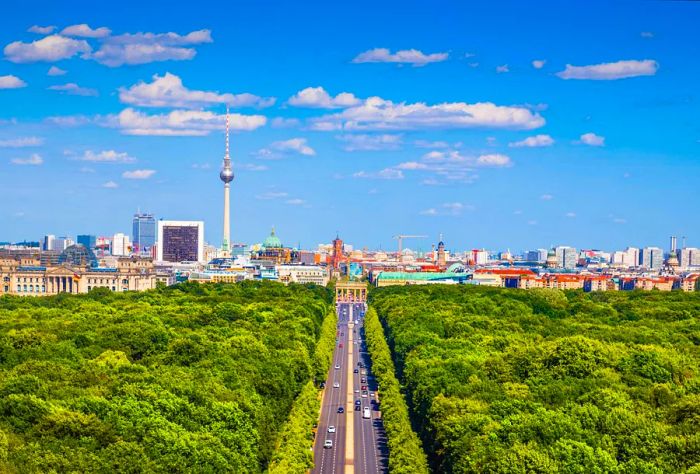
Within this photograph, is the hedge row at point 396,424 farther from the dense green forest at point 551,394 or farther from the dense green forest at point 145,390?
the dense green forest at point 145,390

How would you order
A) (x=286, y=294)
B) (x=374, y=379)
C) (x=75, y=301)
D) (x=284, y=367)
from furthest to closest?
(x=286, y=294)
(x=75, y=301)
(x=374, y=379)
(x=284, y=367)

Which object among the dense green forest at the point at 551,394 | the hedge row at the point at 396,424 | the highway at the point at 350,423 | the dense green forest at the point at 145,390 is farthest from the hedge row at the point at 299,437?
the dense green forest at the point at 551,394

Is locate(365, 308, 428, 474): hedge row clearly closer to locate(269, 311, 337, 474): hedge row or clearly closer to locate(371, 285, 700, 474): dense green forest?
locate(371, 285, 700, 474): dense green forest

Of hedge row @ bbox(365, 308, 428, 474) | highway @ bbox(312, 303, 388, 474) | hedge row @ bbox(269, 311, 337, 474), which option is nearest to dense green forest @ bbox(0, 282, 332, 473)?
hedge row @ bbox(269, 311, 337, 474)

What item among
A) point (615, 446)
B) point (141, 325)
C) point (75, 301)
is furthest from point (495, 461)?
point (75, 301)

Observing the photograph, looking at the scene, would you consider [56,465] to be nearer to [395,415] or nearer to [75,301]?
[395,415]

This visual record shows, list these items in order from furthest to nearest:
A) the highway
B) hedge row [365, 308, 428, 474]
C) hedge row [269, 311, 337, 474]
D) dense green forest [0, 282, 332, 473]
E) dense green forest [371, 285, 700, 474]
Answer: the highway < hedge row [365, 308, 428, 474] < hedge row [269, 311, 337, 474] < dense green forest [371, 285, 700, 474] < dense green forest [0, 282, 332, 473]
